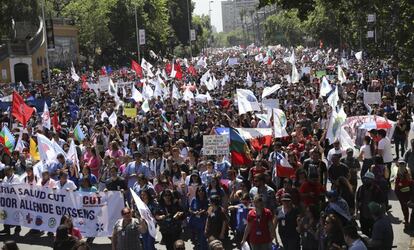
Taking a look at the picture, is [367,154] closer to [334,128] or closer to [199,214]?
[334,128]

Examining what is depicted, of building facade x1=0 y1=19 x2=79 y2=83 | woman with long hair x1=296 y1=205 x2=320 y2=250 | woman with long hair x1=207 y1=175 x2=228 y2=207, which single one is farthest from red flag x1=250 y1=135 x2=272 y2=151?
building facade x1=0 y1=19 x2=79 y2=83

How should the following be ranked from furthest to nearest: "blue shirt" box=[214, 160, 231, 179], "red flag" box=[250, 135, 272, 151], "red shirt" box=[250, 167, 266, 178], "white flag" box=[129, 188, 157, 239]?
1. "red flag" box=[250, 135, 272, 151]
2. "blue shirt" box=[214, 160, 231, 179]
3. "red shirt" box=[250, 167, 266, 178]
4. "white flag" box=[129, 188, 157, 239]

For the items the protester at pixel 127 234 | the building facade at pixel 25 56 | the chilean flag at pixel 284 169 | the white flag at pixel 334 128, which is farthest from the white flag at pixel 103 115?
the building facade at pixel 25 56

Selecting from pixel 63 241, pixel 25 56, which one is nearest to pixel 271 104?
pixel 63 241

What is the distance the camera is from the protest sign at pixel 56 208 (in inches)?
476

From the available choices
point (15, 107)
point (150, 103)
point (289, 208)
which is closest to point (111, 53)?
point (150, 103)

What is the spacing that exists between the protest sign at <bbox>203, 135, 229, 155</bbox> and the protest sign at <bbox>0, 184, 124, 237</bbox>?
3028mm

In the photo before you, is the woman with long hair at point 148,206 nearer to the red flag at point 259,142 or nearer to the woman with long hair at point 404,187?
the woman with long hair at point 404,187

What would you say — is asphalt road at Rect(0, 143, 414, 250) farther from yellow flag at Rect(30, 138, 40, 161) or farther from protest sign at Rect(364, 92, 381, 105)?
protest sign at Rect(364, 92, 381, 105)

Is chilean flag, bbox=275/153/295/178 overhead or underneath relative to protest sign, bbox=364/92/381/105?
underneath

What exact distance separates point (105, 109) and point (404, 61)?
10.9m

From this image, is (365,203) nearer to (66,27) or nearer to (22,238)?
(22,238)

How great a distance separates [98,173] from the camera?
1504 centimetres

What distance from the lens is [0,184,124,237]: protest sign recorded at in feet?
39.7
